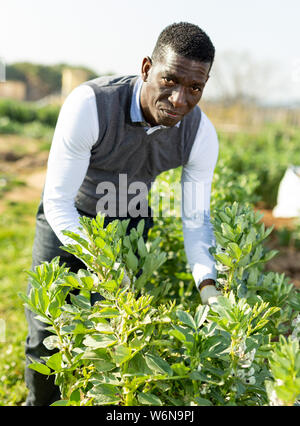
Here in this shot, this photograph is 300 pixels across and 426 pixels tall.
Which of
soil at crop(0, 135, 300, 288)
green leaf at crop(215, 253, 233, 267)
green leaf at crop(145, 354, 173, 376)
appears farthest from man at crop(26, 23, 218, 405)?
soil at crop(0, 135, 300, 288)

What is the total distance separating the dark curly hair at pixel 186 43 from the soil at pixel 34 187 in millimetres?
2375

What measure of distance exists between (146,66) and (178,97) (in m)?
0.22

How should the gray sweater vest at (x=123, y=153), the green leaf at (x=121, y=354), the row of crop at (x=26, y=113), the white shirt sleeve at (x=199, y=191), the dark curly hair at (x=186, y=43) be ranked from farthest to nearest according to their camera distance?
1. the row of crop at (x=26, y=113)
2. the white shirt sleeve at (x=199, y=191)
3. the gray sweater vest at (x=123, y=153)
4. the dark curly hair at (x=186, y=43)
5. the green leaf at (x=121, y=354)

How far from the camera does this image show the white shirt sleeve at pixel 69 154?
1.61m

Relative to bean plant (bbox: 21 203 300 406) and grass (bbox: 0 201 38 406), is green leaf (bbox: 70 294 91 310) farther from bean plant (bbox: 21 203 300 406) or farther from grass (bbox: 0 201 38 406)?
grass (bbox: 0 201 38 406)

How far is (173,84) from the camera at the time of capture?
1.51 metres

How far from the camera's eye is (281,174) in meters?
6.59

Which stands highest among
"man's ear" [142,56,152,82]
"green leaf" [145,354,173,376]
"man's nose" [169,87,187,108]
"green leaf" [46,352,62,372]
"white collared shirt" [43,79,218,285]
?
"man's ear" [142,56,152,82]

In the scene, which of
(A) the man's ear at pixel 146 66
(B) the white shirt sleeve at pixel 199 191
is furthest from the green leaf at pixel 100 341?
(A) the man's ear at pixel 146 66

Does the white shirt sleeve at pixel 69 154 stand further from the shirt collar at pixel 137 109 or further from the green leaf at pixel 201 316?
the green leaf at pixel 201 316

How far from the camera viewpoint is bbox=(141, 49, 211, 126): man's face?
1473 mm

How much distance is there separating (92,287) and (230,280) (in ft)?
1.50

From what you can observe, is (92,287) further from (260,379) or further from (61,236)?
(260,379)
